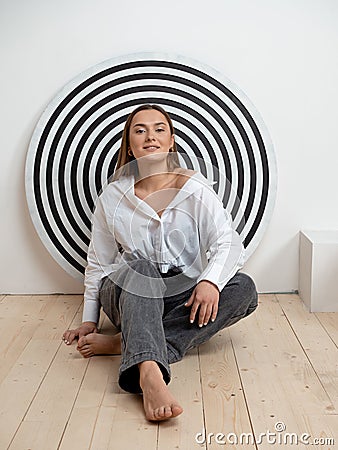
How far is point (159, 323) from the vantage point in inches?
79.3

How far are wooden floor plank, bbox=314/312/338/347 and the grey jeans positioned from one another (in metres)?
0.31

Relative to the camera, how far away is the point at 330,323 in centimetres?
258

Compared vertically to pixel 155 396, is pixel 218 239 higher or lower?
higher

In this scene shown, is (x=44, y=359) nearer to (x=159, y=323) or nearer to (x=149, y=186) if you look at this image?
(x=159, y=323)

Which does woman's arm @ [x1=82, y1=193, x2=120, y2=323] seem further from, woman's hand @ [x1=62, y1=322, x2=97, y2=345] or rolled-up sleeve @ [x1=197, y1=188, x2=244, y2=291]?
rolled-up sleeve @ [x1=197, y1=188, x2=244, y2=291]

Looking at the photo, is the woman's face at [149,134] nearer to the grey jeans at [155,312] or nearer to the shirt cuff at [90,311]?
the grey jeans at [155,312]

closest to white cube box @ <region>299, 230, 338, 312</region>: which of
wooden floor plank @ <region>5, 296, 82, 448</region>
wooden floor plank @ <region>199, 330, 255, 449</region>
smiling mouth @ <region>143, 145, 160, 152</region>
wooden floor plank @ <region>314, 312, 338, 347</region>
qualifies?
wooden floor plank @ <region>314, 312, 338, 347</region>

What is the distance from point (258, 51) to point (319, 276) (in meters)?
0.91

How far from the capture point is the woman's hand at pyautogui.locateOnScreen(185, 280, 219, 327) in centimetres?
214

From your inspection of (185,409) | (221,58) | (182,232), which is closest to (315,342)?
(182,232)

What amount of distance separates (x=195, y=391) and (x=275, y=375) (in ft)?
0.85

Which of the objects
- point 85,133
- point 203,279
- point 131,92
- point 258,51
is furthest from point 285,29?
point 203,279

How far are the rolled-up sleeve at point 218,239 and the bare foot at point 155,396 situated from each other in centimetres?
41

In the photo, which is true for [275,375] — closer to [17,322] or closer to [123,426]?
[123,426]
